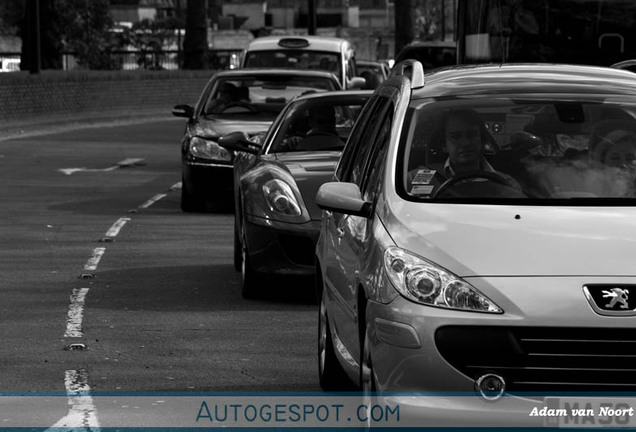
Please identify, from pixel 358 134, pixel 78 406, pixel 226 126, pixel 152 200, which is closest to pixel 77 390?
pixel 78 406

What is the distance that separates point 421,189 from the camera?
6.77 metres

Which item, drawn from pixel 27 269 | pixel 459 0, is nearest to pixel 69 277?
pixel 27 269

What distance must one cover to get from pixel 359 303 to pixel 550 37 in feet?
42.5

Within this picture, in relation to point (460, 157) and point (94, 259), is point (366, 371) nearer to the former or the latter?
point (460, 157)

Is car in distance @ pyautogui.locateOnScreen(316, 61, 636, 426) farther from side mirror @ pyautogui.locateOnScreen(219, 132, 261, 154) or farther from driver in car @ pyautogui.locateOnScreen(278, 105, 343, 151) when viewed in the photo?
side mirror @ pyautogui.locateOnScreen(219, 132, 261, 154)

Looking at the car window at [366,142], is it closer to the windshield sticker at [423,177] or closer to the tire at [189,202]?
the windshield sticker at [423,177]

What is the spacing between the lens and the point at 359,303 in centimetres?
661

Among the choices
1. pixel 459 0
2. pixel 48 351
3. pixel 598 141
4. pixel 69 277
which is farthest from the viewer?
pixel 459 0

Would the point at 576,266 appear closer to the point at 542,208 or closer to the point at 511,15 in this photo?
the point at 542,208

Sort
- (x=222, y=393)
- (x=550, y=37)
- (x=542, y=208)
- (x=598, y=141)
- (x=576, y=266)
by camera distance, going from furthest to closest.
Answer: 1. (x=550, y=37)
2. (x=222, y=393)
3. (x=598, y=141)
4. (x=542, y=208)
5. (x=576, y=266)

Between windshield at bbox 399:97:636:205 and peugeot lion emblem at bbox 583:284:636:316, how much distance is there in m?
0.74

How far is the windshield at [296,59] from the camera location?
25.5 metres

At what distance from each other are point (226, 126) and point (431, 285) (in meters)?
12.7

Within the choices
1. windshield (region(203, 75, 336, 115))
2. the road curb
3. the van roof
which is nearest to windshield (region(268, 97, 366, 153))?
windshield (region(203, 75, 336, 115))
